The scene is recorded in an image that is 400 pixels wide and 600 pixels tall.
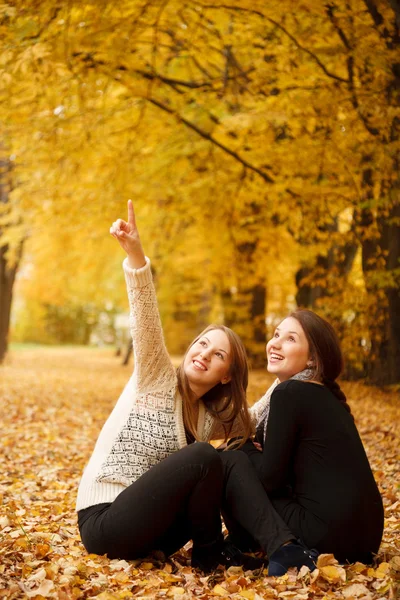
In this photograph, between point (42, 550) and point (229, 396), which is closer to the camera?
point (42, 550)

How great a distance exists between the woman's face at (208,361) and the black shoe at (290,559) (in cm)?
87

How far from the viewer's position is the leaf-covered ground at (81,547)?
2.70m

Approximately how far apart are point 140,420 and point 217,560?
75 cm

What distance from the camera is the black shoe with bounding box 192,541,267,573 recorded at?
3.04 metres

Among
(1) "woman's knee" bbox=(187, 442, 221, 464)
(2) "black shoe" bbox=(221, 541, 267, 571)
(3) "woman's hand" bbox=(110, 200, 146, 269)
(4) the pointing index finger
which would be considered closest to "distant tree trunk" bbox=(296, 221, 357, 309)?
(4) the pointing index finger

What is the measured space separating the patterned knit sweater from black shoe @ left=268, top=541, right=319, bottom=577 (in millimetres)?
693

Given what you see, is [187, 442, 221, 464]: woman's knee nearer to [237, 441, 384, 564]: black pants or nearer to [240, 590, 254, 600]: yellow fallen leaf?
[237, 441, 384, 564]: black pants

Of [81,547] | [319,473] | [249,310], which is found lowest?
[81,547]

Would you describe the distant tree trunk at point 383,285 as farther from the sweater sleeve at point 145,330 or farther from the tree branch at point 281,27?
the sweater sleeve at point 145,330

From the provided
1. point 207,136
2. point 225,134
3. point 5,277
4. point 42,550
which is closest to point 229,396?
point 42,550

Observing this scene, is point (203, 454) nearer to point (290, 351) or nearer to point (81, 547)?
point (290, 351)

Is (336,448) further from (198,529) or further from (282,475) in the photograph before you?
(198,529)

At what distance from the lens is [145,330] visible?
3137mm

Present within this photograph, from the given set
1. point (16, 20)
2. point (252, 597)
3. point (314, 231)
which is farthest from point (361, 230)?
point (252, 597)
